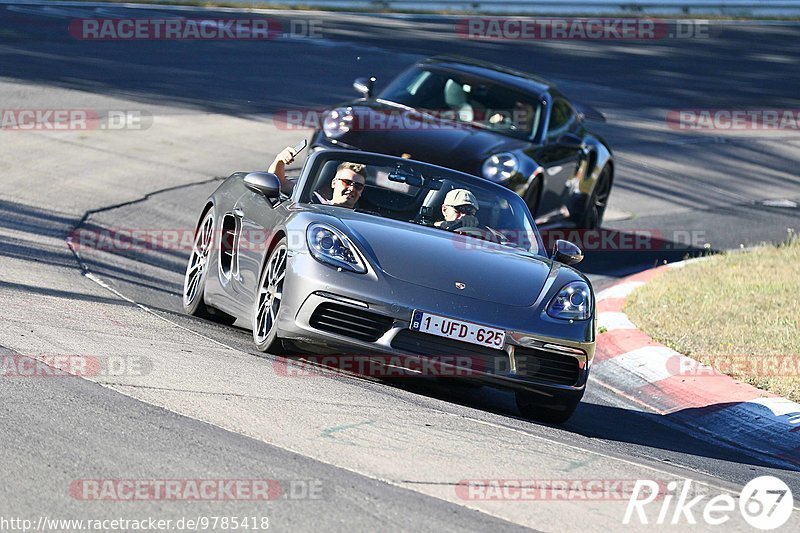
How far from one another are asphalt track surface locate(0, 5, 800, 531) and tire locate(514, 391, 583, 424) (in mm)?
132

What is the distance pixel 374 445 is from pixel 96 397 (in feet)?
3.94

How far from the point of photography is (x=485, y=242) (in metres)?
7.85

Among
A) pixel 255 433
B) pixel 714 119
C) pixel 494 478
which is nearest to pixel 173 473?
pixel 255 433

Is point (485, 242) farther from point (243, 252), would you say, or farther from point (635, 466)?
point (635, 466)

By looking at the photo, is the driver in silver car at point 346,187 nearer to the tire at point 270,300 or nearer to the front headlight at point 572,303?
the tire at point 270,300

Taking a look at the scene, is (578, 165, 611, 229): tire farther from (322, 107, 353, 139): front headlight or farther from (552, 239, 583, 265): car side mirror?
(552, 239, 583, 265): car side mirror

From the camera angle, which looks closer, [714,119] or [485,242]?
[485,242]

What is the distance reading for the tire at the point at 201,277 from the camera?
8.59 meters

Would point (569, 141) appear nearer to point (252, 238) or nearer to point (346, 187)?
point (346, 187)

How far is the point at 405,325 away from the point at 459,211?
1.59 meters

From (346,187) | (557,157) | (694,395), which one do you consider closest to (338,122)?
(557,157)

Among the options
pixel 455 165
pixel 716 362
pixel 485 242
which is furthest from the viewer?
pixel 455 165

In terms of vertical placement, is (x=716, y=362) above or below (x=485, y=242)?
below

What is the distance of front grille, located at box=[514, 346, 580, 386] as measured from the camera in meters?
6.86
